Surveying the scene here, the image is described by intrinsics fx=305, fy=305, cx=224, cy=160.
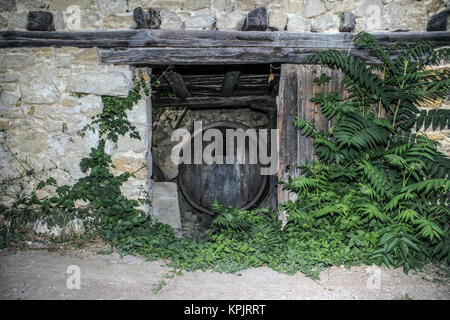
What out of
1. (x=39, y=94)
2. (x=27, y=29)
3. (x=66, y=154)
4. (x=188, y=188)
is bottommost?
(x=188, y=188)

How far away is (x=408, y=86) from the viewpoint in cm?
303

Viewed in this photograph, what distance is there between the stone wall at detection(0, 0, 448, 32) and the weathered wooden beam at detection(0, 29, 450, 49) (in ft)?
0.27

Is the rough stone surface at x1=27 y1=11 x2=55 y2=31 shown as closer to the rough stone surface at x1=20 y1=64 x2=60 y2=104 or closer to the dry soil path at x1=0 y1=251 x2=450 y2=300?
the rough stone surface at x1=20 y1=64 x2=60 y2=104

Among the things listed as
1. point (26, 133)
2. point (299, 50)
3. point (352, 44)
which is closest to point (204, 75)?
point (299, 50)

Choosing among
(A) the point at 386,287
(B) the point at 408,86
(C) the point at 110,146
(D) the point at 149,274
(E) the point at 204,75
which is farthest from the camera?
(E) the point at 204,75

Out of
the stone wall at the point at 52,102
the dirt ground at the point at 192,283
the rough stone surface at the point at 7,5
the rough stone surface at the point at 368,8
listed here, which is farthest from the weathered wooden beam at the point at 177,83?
the dirt ground at the point at 192,283

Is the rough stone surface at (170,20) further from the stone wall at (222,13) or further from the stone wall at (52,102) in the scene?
the stone wall at (52,102)

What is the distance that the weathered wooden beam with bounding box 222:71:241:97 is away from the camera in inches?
166

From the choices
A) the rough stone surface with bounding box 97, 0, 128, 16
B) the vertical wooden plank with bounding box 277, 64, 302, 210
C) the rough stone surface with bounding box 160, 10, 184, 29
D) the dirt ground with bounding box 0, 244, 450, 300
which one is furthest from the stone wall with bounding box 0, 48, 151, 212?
the vertical wooden plank with bounding box 277, 64, 302, 210

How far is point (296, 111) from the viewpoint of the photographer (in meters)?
3.54

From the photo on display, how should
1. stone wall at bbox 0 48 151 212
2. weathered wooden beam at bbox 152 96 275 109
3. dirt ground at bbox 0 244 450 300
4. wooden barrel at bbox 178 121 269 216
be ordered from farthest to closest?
weathered wooden beam at bbox 152 96 275 109
wooden barrel at bbox 178 121 269 216
stone wall at bbox 0 48 151 212
dirt ground at bbox 0 244 450 300
